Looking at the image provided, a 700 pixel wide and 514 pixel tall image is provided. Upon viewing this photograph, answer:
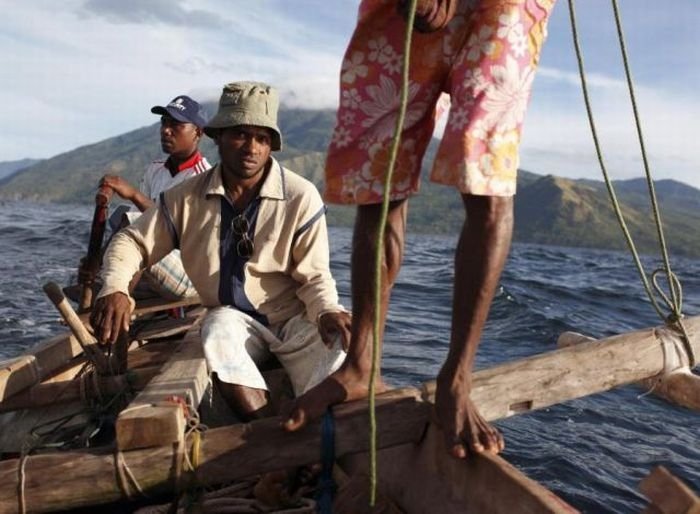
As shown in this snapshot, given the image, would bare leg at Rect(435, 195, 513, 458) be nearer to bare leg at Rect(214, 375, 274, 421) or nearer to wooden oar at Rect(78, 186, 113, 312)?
bare leg at Rect(214, 375, 274, 421)

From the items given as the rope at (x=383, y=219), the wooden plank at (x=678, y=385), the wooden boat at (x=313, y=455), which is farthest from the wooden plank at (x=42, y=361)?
the wooden plank at (x=678, y=385)

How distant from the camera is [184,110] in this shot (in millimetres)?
6547

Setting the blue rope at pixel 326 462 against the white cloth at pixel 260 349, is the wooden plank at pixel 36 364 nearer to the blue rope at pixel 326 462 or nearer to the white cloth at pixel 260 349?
the white cloth at pixel 260 349

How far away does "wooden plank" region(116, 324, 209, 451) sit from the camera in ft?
7.39

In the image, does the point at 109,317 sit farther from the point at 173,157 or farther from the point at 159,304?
the point at 173,157

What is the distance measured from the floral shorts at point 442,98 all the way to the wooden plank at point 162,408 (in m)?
0.96

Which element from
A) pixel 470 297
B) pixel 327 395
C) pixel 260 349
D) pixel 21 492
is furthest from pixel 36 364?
pixel 470 297

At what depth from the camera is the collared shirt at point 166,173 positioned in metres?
6.48

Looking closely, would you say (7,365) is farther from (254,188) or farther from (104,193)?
(104,193)

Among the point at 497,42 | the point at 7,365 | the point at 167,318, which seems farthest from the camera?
the point at 167,318

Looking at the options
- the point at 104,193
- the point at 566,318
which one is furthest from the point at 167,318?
the point at 566,318

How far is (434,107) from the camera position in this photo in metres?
2.56

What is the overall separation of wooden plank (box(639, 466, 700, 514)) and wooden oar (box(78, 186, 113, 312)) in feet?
15.9

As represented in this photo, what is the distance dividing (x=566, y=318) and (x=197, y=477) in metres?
10.8
